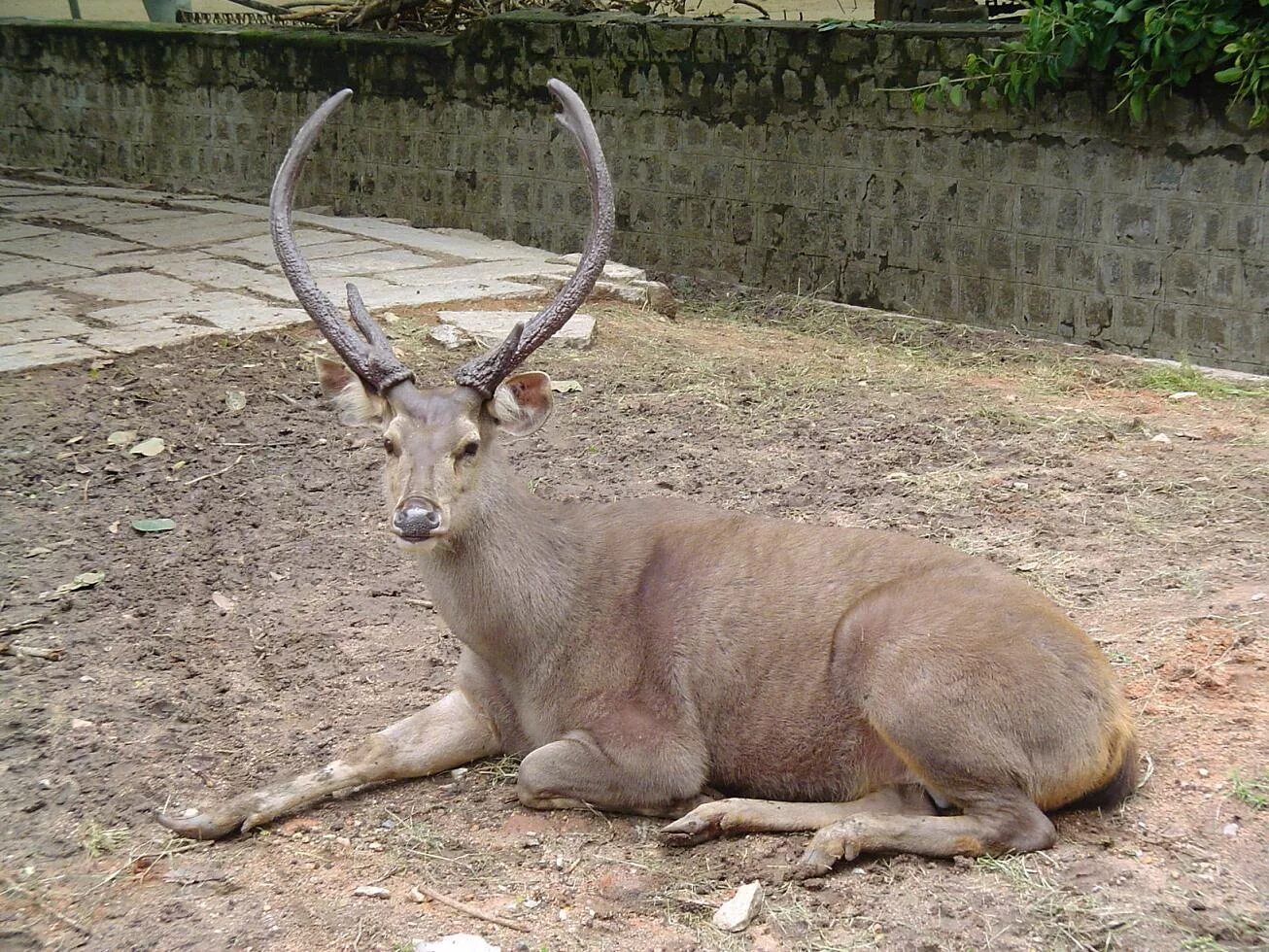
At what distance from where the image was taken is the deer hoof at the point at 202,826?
3645 mm

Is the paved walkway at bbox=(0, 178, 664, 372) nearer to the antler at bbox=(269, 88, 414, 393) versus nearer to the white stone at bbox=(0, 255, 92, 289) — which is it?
the white stone at bbox=(0, 255, 92, 289)

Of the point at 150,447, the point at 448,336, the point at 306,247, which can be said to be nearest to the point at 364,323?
the point at 150,447

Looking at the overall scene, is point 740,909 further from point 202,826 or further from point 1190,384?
point 1190,384

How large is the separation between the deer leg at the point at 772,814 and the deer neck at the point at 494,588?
2.11 feet

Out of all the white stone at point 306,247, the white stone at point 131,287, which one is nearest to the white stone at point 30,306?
the white stone at point 131,287

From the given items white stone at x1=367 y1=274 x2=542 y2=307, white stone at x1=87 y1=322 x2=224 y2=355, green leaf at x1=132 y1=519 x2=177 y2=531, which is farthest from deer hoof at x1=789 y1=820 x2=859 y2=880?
white stone at x1=367 y1=274 x2=542 y2=307

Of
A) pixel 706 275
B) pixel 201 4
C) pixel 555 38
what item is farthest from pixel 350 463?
pixel 201 4

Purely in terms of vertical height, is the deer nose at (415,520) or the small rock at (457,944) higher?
the deer nose at (415,520)

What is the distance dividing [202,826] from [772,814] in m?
1.45

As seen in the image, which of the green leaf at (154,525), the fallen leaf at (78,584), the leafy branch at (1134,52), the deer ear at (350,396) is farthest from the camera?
the leafy branch at (1134,52)

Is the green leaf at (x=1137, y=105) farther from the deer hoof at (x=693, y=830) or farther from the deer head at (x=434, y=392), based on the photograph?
the deer hoof at (x=693, y=830)

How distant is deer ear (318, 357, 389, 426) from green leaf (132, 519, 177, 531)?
1.77 m

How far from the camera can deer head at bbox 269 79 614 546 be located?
373 centimetres

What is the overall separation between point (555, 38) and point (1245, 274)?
5364 millimetres
